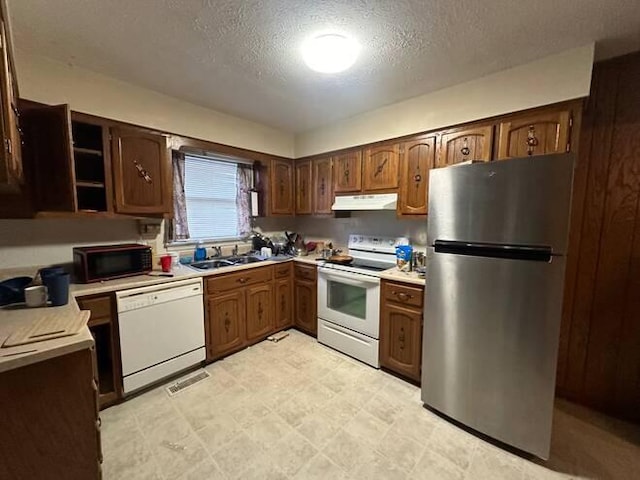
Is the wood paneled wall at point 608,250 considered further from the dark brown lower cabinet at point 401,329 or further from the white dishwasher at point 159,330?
the white dishwasher at point 159,330

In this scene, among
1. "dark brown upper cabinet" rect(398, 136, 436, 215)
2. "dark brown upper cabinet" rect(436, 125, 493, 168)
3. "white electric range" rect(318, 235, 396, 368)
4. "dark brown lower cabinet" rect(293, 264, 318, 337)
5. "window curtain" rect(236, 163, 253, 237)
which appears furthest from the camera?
"window curtain" rect(236, 163, 253, 237)

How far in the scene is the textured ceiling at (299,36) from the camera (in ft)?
4.50

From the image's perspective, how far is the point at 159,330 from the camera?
217 centimetres

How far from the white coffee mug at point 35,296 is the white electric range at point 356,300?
82.1 inches

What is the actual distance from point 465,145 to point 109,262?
2.95 m

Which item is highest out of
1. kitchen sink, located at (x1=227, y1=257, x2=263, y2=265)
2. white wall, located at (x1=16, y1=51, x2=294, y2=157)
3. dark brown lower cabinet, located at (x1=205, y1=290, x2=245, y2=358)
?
white wall, located at (x1=16, y1=51, x2=294, y2=157)

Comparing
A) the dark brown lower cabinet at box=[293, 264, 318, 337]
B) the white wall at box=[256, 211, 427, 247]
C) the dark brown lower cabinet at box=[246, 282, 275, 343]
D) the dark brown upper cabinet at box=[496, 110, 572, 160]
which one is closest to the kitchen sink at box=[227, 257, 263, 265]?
the dark brown lower cabinet at box=[246, 282, 275, 343]

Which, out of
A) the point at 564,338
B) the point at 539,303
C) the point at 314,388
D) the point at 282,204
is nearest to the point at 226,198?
the point at 282,204

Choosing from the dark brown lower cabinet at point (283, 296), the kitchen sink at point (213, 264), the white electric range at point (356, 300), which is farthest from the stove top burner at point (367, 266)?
the kitchen sink at point (213, 264)

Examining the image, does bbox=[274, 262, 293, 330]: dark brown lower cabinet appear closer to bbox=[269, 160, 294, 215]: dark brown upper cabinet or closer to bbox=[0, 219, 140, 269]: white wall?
bbox=[269, 160, 294, 215]: dark brown upper cabinet

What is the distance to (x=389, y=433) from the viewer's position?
5.85 ft

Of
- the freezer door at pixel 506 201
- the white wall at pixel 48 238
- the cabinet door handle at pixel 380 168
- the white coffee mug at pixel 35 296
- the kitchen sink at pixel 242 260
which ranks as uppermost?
the cabinet door handle at pixel 380 168

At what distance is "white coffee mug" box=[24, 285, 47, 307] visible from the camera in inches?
56.9

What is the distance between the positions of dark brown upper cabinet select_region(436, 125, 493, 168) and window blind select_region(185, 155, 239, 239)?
7.53 ft
